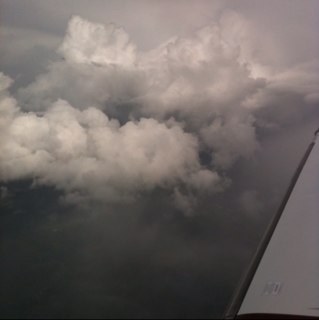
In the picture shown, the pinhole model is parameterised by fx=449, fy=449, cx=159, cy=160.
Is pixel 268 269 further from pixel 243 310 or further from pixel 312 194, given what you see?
pixel 312 194

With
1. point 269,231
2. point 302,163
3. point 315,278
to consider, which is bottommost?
point 315,278

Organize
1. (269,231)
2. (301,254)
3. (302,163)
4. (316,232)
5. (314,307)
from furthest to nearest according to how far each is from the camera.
Result: (302,163) → (269,231) → (316,232) → (301,254) → (314,307)

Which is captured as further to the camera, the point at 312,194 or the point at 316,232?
the point at 312,194

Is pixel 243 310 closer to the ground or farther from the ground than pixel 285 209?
closer to the ground

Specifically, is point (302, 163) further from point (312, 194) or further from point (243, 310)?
point (243, 310)

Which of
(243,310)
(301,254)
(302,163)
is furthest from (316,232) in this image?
(302,163)

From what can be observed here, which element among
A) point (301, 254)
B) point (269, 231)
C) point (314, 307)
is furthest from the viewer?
point (269, 231)

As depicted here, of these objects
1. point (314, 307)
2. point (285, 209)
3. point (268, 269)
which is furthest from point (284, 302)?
point (285, 209)

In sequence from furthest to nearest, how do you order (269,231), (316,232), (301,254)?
(269,231)
(316,232)
(301,254)

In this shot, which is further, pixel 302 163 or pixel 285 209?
pixel 302 163
